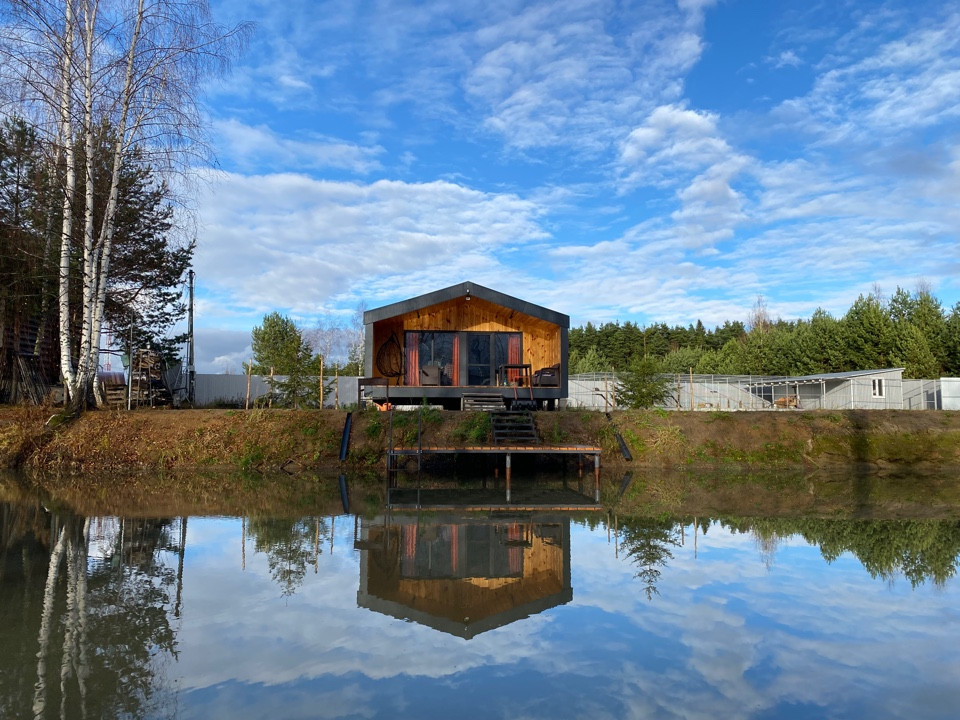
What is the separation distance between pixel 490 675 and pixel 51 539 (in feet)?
21.6

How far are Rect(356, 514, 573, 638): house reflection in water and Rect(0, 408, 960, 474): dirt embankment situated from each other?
7.38m

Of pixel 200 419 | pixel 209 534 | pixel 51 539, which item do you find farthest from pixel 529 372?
pixel 51 539

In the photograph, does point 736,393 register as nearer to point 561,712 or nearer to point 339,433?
point 339,433

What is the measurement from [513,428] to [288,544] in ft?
31.1

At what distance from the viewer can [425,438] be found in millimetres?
16906

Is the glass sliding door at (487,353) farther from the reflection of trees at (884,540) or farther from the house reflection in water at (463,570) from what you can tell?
the reflection of trees at (884,540)

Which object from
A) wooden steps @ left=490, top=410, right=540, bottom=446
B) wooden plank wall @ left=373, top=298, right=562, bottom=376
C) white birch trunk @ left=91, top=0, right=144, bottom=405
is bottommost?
wooden steps @ left=490, top=410, right=540, bottom=446

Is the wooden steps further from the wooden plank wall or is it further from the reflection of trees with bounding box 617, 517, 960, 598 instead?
the reflection of trees with bounding box 617, 517, 960, 598

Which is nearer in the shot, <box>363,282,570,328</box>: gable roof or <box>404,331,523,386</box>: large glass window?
<box>363,282,570,328</box>: gable roof

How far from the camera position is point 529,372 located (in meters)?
20.5

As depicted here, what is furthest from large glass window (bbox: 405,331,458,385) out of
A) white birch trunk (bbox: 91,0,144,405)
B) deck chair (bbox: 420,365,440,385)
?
white birch trunk (bbox: 91,0,144,405)

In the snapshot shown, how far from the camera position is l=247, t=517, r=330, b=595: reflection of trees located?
664 centimetres

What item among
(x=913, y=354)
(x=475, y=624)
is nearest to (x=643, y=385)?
(x=475, y=624)

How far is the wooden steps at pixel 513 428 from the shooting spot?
639 inches
